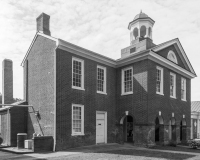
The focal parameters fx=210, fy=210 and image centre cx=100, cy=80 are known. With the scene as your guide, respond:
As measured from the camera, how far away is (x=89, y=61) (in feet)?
50.4

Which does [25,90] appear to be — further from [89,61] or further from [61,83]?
[89,61]

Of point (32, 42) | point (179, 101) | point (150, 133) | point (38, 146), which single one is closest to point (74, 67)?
point (32, 42)

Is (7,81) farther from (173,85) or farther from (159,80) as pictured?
(173,85)

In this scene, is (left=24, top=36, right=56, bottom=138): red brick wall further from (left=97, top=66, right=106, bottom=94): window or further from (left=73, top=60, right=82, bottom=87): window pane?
(left=97, top=66, right=106, bottom=94): window

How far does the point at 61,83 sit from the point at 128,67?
5.98 meters

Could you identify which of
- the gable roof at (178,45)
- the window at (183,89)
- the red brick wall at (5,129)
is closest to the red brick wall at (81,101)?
the gable roof at (178,45)

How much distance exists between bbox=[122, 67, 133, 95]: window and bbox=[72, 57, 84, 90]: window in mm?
3925

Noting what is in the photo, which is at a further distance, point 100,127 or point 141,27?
point 141,27

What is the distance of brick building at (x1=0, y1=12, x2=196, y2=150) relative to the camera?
1352 centimetres

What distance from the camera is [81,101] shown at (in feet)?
47.6

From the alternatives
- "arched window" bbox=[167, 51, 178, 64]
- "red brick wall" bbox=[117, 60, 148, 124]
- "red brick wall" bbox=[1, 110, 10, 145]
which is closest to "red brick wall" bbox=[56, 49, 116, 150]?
"red brick wall" bbox=[117, 60, 148, 124]

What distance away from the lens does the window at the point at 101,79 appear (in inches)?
642

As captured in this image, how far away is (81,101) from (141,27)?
31.4 feet

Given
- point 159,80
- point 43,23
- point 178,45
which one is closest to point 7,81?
point 43,23
